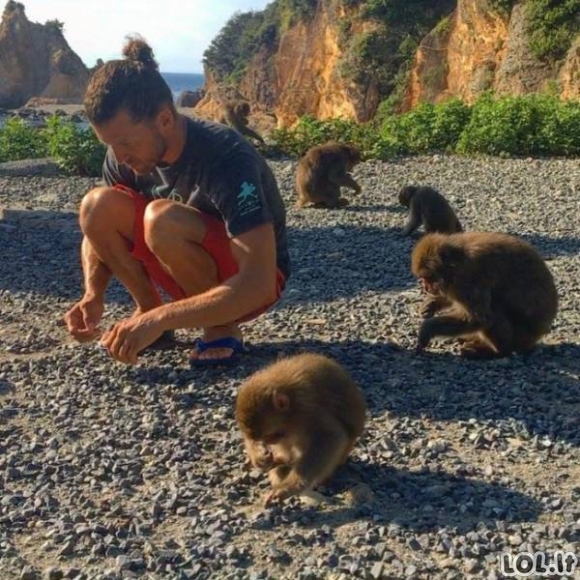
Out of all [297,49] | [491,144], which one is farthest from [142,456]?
[297,49]

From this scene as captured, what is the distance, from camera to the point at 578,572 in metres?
3.27

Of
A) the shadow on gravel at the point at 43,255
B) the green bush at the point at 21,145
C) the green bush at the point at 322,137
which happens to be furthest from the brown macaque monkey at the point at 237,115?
the shadow on gravel at the point at 43,255

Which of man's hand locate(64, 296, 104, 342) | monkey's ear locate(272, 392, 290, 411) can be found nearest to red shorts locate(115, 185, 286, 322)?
man's hand locate(64, 296, 104, 342)

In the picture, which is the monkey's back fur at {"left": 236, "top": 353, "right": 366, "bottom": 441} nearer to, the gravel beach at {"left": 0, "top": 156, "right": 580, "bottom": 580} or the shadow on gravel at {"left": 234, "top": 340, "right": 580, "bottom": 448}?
the gravel beach at {"left": 0, "top": 156, "right": 580, "bottom": 580}

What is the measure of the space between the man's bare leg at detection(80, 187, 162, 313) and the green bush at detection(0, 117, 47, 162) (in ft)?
36.6

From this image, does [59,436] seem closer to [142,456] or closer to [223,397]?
[142,456]

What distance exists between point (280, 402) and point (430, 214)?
5570mm

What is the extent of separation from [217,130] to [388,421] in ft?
5.64

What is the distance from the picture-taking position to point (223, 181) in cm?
479

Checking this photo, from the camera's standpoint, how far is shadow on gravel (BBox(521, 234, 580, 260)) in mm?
8555

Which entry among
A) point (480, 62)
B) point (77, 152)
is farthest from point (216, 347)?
point (480, 62)

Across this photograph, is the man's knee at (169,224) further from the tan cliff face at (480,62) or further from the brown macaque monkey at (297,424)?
the tan cliff face at (480,62)

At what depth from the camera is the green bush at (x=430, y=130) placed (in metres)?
15.8

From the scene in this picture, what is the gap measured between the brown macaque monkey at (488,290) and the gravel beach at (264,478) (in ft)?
0.50
